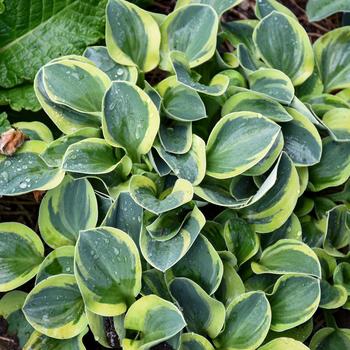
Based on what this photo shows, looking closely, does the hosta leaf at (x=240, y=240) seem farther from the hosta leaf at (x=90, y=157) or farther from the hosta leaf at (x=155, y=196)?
the hosta leaf at (x=90, y=157)

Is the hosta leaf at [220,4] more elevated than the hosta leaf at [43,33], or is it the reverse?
the hosta leaf at [220,4]

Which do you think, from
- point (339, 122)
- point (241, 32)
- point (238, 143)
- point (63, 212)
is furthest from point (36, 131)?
point (339, 122)

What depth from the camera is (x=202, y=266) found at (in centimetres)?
105

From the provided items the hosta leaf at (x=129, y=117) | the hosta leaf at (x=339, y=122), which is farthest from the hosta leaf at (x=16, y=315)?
the hosta leaf at (x=339, y=122)

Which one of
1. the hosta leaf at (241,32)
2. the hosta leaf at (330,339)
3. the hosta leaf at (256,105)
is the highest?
the hosta leaf at (241,32)

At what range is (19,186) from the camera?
1062 mm

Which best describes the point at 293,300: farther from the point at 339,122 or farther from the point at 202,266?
the point at 339,122

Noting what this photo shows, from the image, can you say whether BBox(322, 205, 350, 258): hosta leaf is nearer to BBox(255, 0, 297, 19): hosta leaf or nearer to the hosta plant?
the hosta plant

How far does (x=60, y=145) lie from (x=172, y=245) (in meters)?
0.29

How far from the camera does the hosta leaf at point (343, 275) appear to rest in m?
1.15

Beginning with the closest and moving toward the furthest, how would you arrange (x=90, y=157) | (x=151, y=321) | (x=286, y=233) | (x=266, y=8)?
(x=151, y=321), (x=90, y=157), (x=286, y=233), (x=266, y=8)

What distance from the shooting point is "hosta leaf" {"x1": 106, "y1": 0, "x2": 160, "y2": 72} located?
1183 millimetres

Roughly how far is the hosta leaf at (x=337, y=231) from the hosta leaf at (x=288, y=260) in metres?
0.10

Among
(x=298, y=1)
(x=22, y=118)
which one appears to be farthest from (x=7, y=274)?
(x=298, y=1)
